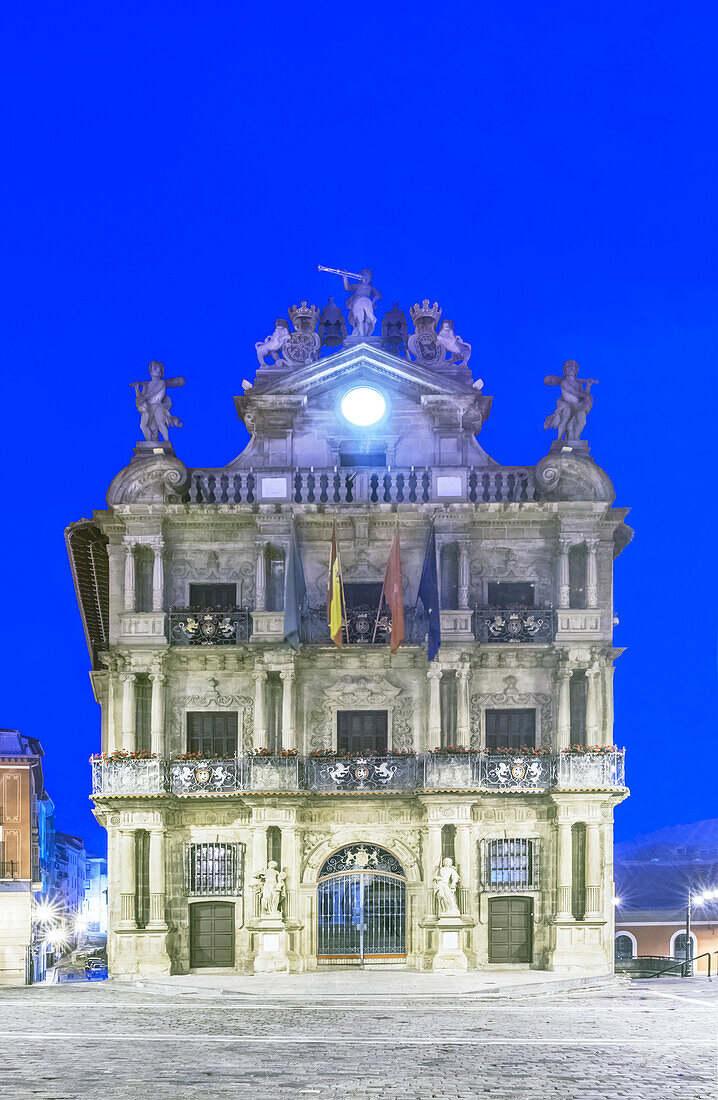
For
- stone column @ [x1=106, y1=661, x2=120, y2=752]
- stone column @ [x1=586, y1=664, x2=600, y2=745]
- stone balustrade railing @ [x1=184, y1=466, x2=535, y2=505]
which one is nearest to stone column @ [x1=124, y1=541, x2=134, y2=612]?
stone column @ [x1=106, y1=661, x2=120, y2=752]

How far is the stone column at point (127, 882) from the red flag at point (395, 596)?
10.2 meters

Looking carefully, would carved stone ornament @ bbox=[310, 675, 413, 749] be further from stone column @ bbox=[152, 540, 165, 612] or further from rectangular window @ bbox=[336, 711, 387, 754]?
stone column @ bbox=[152, 540, 165, 612]

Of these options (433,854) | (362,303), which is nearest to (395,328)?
(362,303)

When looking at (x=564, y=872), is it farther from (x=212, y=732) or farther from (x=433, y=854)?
(x=212, y=732)

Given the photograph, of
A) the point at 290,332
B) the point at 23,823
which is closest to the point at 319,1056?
the point at 290,332

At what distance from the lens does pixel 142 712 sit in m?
45.6

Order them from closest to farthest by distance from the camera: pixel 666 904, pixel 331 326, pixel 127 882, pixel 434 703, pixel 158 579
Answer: pixel 127 882
pixel 434 703
pixel 158 579
pixel 331 326
pixel 666 904

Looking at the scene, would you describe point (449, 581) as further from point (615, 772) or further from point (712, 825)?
point (712, 825)

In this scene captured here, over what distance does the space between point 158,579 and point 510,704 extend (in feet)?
39.3

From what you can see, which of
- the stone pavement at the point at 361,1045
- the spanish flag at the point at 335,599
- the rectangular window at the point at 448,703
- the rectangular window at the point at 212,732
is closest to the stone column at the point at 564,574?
A: the rectangular window at the point at 448,703

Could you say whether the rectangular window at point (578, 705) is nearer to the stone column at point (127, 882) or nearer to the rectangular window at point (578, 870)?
the rectangular window at point (578, 870)

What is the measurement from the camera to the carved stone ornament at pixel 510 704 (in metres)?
45.6

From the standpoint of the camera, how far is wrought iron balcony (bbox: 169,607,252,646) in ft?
148

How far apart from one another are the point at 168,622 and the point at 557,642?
40.4ft
